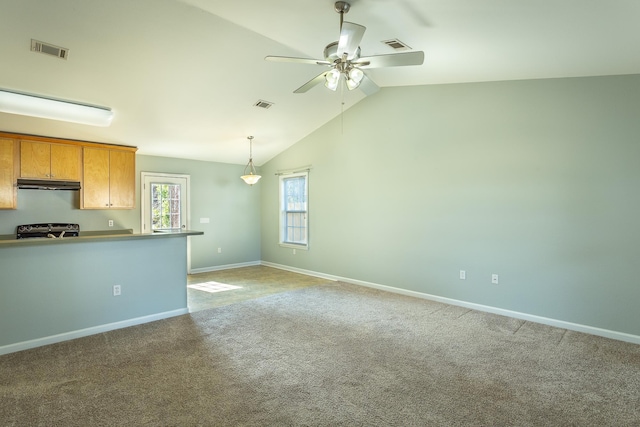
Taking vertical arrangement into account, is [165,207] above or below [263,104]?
below

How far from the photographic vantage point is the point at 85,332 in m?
3.48

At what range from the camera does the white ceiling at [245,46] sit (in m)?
2.63

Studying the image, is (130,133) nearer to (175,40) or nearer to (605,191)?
(175,40)

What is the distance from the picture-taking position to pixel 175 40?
339cm

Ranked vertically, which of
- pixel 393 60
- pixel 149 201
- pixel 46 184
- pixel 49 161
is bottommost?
pixel 149 201

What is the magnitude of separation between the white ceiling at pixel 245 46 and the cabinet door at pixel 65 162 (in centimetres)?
22

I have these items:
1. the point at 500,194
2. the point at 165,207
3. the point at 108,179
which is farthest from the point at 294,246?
the point at 500,194

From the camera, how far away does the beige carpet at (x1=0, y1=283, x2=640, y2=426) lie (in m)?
2.12

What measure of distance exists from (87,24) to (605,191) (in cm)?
526

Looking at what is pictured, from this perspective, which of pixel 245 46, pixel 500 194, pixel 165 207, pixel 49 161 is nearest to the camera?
pixel 245 46

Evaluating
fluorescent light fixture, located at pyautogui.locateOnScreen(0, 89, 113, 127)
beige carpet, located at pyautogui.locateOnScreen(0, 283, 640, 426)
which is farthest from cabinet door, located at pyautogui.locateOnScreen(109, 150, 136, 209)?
beige carpet, located at pyautogui.locateOnScreen(0, 283, 640, 426)

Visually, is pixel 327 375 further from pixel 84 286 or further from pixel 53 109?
pixel 53 109

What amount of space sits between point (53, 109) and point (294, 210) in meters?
4.22

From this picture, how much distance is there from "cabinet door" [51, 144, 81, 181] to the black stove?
0.75 meters
